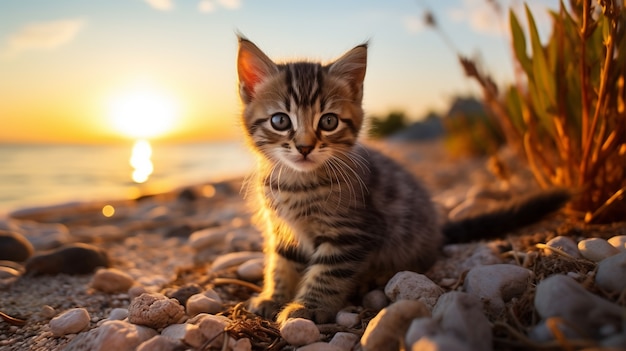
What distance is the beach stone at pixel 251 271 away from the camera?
2.27 meters

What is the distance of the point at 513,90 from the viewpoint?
105 inches

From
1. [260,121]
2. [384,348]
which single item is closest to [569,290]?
[384,348]

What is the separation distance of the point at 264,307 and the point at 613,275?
1192 millimetres

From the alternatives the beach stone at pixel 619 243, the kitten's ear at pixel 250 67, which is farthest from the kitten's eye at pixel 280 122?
the beach stone at pixel 619 243

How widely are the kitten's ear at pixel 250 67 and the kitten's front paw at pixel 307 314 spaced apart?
0.93 metres

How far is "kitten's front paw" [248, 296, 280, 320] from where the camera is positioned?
180cm

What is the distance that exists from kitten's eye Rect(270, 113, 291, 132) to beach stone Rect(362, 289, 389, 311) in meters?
0.73

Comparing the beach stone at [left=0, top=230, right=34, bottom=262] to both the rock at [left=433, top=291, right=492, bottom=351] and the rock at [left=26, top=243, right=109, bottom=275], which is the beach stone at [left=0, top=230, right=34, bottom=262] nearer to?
the rock at [left=26, top=243, right=109, bottom=275]

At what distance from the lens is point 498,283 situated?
151 cm

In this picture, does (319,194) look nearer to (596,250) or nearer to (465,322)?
(465,322)

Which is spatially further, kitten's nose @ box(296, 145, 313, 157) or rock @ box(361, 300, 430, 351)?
kitten's nose @ box(296, 145, 313, 157)

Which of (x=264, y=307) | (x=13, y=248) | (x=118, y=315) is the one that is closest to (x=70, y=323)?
(x=118, y=315)

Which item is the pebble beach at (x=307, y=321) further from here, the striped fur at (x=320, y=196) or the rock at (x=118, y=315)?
the striped fur at (x=320, y=196)

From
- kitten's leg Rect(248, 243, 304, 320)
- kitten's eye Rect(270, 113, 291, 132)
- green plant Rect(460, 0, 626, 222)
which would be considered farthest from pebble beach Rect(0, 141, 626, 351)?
kitten's eye Rect(270, 113, 291, 132)
